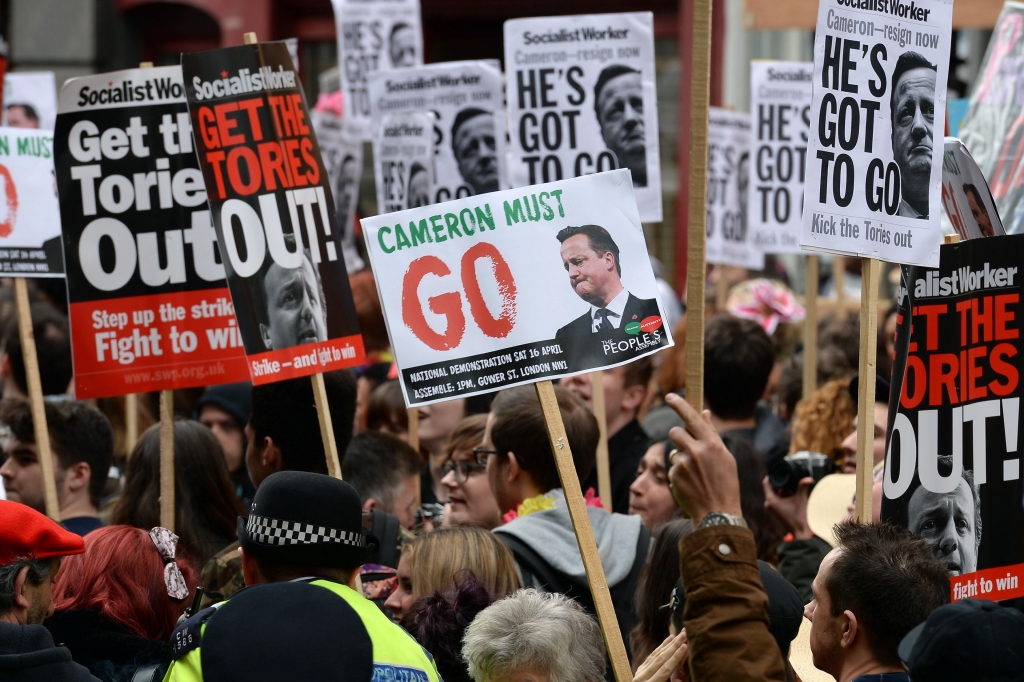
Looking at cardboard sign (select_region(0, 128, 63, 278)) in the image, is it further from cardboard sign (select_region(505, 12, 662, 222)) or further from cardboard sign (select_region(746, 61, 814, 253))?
cardboard sign (select_region(746, 61, 814, 253))

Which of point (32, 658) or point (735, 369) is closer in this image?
point (32, 658)

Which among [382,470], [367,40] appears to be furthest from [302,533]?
[367,40]

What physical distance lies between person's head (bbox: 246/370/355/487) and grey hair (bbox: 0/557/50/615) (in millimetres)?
1475

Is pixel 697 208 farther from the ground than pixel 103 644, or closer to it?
farther from the ground

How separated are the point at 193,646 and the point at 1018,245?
246 centimetres

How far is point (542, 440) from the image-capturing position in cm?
413

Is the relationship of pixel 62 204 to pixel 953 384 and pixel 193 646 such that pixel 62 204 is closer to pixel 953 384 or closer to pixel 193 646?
pixel 193 646

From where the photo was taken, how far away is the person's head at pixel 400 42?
908cm

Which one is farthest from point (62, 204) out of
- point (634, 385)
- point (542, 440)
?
point (634, 385)

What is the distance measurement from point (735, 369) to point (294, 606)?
3.60 m

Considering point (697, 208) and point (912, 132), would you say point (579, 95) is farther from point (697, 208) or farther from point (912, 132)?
point (697, 208)

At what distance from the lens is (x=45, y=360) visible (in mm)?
6352

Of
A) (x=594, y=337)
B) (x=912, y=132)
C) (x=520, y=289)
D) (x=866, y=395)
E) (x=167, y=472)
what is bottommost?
(x=167, y=472)

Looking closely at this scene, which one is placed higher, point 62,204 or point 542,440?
point 62,204
